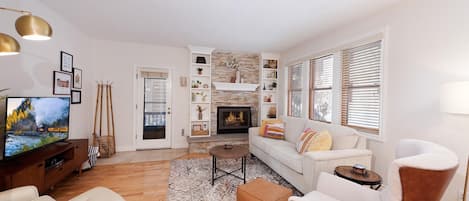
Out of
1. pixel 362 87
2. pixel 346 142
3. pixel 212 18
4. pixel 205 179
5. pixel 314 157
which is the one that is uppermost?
pixel 212 18

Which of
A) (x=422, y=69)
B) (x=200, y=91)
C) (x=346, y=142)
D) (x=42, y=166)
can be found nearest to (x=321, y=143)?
(x=346, y=142)

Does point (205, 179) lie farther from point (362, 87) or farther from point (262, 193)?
point (362, 87)

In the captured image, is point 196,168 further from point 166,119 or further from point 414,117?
point 414,117

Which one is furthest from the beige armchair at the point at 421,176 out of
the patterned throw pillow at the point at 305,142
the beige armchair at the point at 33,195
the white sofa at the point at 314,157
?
the beige armchair at the point at 33,195

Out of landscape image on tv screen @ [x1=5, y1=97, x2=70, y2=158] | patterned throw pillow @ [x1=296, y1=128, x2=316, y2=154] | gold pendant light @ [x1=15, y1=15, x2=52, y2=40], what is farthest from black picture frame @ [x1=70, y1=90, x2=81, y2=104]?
patterned throw pillow @ [x1=296, y1=128, x2=316, y2=154]

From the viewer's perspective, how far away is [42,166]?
209 cm

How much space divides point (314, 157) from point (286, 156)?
54 centimetres

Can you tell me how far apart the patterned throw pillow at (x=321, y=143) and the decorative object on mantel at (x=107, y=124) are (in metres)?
3.93

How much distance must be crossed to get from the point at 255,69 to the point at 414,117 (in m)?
3.55

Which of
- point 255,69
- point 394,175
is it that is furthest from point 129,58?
point 394,175

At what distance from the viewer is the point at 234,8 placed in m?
2.60

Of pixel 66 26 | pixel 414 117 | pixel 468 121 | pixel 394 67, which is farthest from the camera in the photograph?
pixel 66 26

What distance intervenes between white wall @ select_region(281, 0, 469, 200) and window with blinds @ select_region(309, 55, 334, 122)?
3.02 ft

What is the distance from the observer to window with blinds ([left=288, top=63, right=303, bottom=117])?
4.47m
